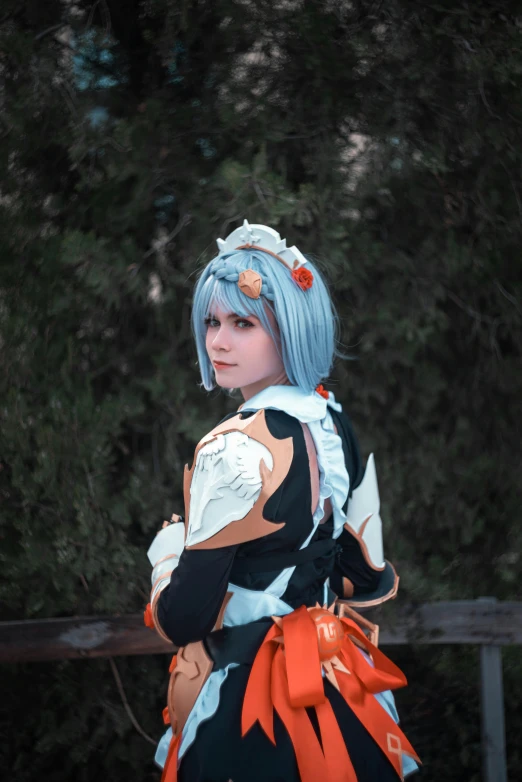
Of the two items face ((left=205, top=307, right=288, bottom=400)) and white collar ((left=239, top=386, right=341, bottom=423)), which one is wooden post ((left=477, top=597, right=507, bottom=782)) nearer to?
white collar ((left=239, top=386, right=341, bottom=423))

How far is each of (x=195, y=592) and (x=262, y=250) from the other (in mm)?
783

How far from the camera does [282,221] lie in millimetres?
3029

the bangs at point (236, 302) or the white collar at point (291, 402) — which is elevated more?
the bangs at point (236, 302)

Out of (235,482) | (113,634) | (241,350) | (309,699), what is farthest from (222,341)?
(113,634)

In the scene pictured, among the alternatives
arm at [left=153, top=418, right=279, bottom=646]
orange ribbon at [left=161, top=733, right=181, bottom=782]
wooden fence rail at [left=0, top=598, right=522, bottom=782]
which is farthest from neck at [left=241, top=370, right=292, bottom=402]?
wooden fence rail at [left=0, top=598, right=522, bottom=782]

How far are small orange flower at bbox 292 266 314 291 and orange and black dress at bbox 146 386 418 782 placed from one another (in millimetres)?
248

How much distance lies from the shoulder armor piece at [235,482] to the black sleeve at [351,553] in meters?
0.38

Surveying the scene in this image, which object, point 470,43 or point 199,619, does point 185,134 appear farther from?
point 199,619

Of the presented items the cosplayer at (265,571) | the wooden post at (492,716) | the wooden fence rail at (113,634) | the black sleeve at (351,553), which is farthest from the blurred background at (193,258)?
the cosplayer at (265,571)

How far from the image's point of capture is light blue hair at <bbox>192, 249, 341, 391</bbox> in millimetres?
1625

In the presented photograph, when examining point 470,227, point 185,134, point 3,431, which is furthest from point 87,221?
point 470,227

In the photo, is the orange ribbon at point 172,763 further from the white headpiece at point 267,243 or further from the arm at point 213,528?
the white headpiece at point 267,243

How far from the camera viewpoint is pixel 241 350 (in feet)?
5.40

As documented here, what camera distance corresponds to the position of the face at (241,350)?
64.9 inches
